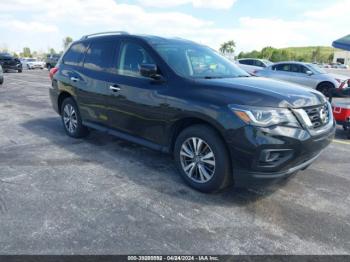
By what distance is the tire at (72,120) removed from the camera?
5.64 m

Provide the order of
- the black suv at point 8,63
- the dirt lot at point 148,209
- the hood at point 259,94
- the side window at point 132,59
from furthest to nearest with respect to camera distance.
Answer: the black suv at point 8,63
the side window at point 132,59
the hood at point 259,94
the dirt lot at point 148,209

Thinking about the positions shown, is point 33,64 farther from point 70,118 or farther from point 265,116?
point 265,116

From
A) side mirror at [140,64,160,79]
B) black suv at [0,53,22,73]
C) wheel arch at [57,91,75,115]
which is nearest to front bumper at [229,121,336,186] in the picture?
side mirror at [140,64,160,79]

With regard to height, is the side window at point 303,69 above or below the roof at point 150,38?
below

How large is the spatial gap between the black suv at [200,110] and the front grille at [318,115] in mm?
12

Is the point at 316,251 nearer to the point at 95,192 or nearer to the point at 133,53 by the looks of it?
the point at 95,192

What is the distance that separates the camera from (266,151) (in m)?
3.07

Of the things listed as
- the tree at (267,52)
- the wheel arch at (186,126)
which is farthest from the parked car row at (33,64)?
the tree at (267,52)

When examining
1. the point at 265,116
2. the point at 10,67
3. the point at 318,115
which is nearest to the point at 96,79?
the point at 265,116

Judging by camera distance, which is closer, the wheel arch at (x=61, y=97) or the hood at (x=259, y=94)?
the hood at (x=259, y=94)

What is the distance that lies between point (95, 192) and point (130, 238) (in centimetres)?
109

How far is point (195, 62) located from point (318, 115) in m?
1.73

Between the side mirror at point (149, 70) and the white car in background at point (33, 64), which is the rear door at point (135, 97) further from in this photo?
the white car in background at point (33, 64)

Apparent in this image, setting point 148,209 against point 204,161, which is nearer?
point 148,209
